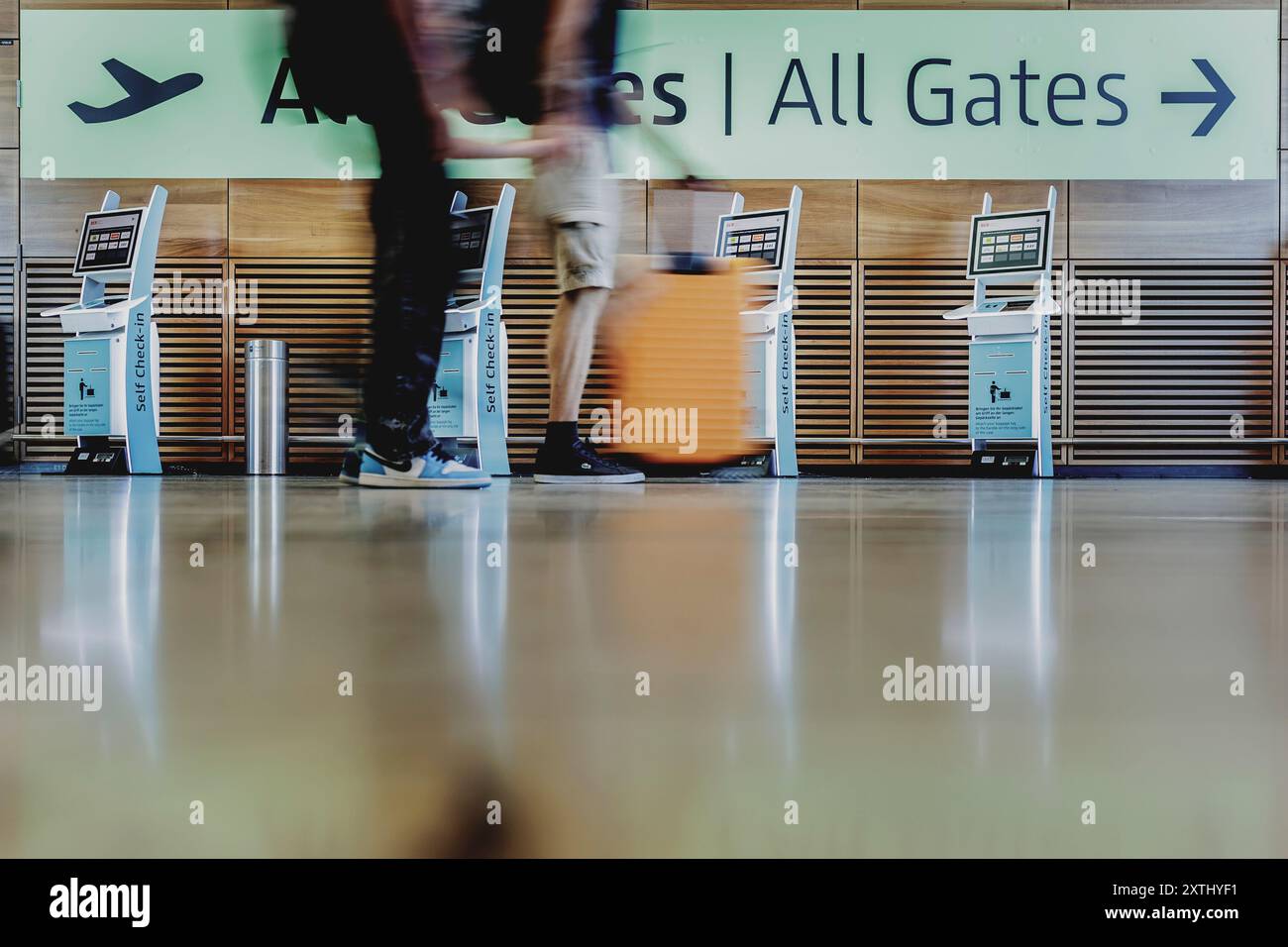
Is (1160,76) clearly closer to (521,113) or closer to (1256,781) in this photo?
(521,113)

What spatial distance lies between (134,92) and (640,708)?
738 centimetres

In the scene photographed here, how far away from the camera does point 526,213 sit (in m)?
6.40

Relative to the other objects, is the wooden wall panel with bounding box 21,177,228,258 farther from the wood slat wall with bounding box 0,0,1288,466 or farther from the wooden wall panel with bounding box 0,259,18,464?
the wooden wall panel with bounding box 0,259,18,464

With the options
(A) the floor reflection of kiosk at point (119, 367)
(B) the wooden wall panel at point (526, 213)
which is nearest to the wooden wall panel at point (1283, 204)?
(B) the wooden wall panel at point (526, 213)

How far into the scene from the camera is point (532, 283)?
683 cm

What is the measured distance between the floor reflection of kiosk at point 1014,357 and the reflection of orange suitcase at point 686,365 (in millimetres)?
1307

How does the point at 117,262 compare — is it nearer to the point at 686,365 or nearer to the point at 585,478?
the point at 686,365

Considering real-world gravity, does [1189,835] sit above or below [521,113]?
below

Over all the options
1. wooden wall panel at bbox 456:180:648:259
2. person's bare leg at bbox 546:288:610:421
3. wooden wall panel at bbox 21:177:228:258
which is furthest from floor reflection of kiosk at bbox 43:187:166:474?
person's bare leg at bbox 546:288:610:421

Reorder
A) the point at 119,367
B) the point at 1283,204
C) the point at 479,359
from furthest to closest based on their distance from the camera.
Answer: the point at 1283,204
the point at 119,367
the point at 479,359

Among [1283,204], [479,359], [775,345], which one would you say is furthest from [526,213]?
[1283,204]

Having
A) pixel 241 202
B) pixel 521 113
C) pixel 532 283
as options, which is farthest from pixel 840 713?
pixel 241 202
